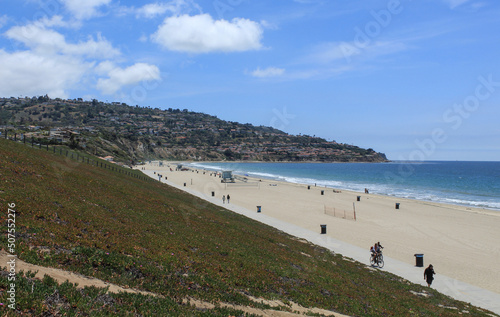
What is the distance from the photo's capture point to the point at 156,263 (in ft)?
31.3

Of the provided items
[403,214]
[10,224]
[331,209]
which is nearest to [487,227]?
[403,214]

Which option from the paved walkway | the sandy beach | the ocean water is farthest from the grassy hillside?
the ocean water

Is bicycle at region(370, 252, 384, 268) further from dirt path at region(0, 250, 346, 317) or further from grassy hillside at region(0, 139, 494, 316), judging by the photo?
dirt path at region(0, 250, 346, 317)

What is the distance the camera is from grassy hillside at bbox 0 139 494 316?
22.7 feet

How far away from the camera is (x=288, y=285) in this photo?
11039 mm

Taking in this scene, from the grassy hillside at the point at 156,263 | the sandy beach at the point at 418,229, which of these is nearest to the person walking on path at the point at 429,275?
the grassy hillside at the point at 156,263

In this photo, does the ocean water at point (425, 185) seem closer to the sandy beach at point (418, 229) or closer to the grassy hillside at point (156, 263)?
the sandy beach at point (418, 229)

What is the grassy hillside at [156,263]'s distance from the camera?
691 centimetres

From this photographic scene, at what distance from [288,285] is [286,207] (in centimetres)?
3231

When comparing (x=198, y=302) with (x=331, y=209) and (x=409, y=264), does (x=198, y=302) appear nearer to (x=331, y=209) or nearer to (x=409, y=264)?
(x=409, y=264)

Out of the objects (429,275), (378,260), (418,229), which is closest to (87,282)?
(429,275)

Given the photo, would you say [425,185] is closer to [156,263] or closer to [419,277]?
[419,277]

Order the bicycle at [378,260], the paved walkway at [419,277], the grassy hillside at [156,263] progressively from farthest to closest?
the bicycle at [378,260] → the paved walkway at [419,277] → the grassy hillside at [156,263]

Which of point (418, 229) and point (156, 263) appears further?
point (418, 229)
